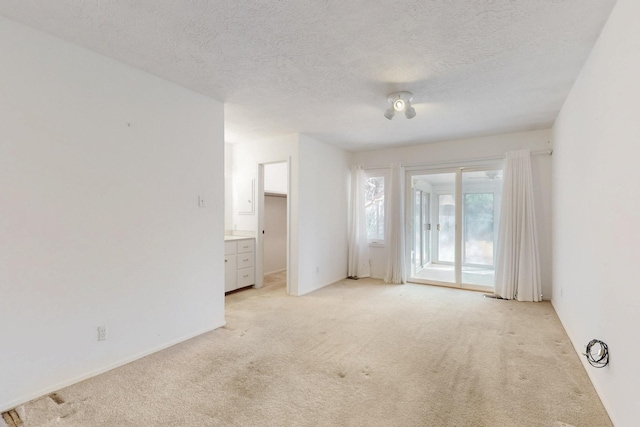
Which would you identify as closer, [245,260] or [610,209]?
[610,209]

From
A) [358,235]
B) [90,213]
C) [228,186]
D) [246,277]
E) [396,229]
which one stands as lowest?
[246,277]

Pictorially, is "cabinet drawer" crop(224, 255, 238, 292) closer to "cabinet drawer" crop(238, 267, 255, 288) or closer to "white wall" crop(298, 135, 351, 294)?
"cabinet drawer" crop(238, 267, 255, 288)

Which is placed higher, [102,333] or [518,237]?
[518,237]

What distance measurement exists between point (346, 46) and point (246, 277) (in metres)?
3.93

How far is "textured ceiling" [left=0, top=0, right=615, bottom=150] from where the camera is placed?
192 cm

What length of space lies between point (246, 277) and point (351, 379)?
10.4 ft

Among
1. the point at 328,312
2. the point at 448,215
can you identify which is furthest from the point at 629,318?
the point at 448,215

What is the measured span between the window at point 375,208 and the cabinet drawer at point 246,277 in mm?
2348

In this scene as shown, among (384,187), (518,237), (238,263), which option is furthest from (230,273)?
(518,237)

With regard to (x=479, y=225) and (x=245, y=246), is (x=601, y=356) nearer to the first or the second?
(x=479, y=225)

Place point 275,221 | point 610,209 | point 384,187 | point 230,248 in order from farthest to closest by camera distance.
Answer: point 275,221, point 384,187, point 230,248, point 610,209

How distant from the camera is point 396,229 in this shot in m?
5.58

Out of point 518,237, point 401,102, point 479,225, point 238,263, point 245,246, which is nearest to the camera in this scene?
point 401,102

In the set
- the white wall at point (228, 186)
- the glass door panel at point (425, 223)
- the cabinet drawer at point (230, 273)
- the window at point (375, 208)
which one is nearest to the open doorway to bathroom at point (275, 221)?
the white wall at point (228, 186)
